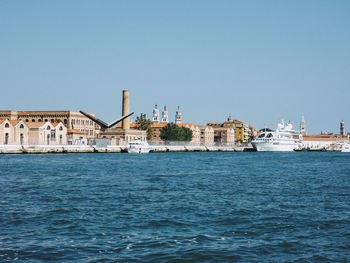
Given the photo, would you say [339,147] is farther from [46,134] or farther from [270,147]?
[46,134]

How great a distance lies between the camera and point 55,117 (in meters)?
133

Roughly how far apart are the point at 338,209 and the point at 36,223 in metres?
13.4

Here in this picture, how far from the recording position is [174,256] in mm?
13125

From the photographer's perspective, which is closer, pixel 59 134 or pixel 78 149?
pixel 78 149

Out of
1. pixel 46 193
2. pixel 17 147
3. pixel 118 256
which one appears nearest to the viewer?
pixel 118 256

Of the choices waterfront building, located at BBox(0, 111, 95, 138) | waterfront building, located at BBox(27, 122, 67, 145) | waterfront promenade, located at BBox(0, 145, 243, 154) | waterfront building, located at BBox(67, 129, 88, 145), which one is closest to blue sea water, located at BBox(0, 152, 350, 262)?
waterfront promenade, located at BBox(0, 145, 243, 154)

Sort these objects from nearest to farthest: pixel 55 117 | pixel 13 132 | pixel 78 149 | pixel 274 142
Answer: pixel 13 132 < pixel 78 149 < pixel 55 117 < pixel 274 142

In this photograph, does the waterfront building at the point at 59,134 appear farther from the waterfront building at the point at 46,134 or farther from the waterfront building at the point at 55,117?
the waterfront building at the point at 55,117

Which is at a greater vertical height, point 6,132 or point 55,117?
point 55,117

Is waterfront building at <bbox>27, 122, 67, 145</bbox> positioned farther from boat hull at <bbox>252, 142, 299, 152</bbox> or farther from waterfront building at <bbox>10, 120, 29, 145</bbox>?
boat hull at <bbox>252, 142, 299, 152</bbox>

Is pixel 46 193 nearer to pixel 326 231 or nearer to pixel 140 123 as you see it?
pixel 326 231

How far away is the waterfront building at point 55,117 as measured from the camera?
13125 cm

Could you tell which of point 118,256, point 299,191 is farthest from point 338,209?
point 118,256

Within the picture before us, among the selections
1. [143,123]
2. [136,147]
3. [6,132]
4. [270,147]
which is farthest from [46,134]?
[270,147]
